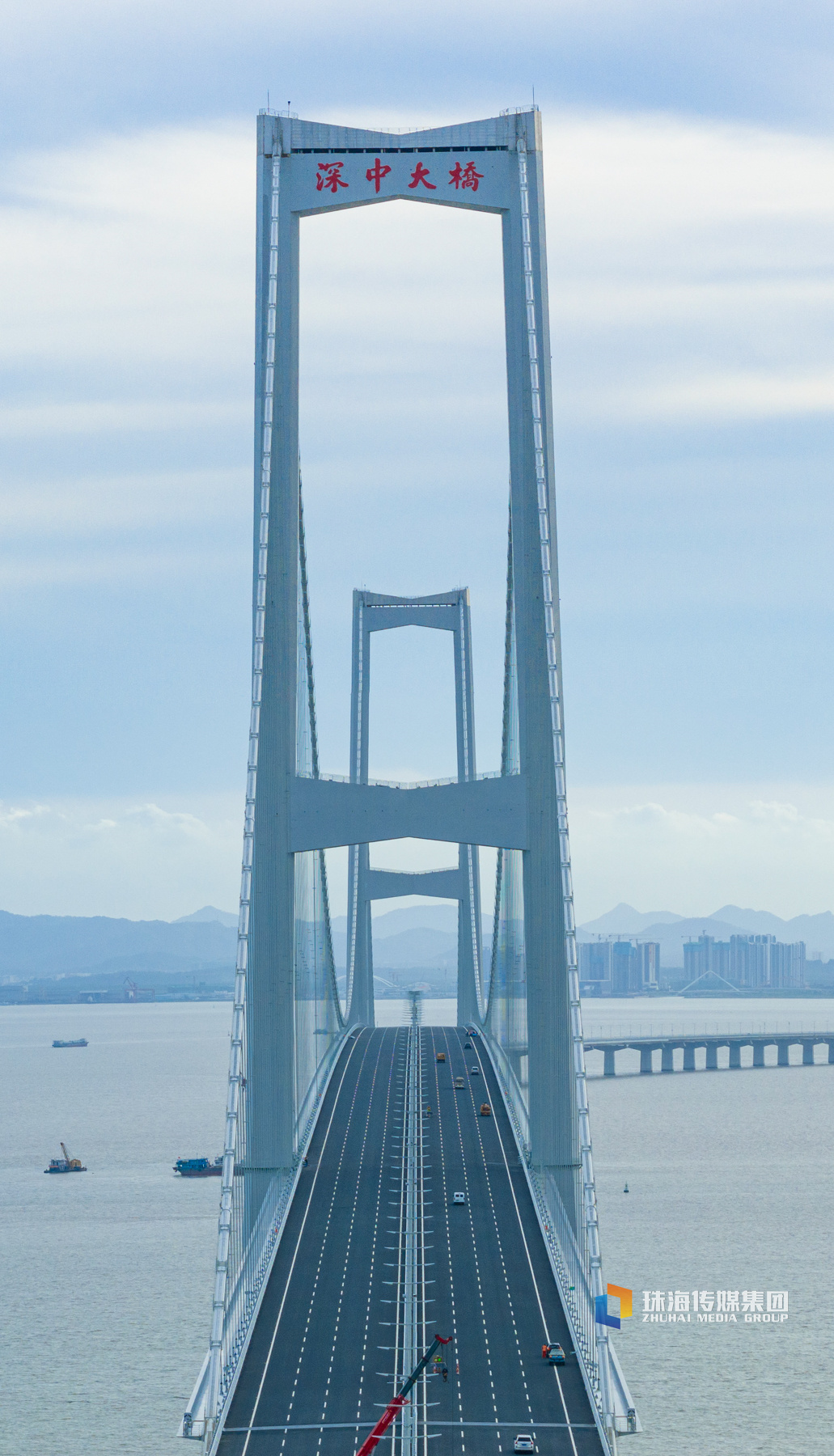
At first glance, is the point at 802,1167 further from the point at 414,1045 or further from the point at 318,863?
the point at 318,863

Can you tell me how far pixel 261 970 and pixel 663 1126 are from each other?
57.4 metres

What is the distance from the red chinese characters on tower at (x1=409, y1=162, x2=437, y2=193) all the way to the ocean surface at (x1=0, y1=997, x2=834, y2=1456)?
24533 millimetres

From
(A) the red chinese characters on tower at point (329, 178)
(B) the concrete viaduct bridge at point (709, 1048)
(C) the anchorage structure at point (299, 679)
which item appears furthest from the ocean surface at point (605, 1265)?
(A) the red chinese characters on tower at point (329, 178)

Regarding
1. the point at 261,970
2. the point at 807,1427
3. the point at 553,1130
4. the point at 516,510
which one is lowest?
the point at 807,1427

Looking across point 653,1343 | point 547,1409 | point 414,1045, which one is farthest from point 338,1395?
point 414,1045

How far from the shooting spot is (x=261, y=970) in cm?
3447

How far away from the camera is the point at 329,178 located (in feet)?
117

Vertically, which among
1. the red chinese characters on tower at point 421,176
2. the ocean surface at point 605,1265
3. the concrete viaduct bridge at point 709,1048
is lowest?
the ocean surface at point 605,1265

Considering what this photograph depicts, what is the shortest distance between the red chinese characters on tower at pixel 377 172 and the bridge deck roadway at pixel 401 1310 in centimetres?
2060

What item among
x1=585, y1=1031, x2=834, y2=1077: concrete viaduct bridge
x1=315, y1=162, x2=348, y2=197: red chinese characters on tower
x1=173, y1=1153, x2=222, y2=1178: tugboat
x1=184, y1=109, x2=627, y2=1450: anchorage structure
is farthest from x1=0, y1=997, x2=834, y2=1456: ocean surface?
x1=315, y1=162, x2=348, y2=197: red chinese characters on tower

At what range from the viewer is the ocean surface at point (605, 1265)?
115 feet

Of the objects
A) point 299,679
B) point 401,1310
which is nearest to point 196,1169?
point 299,679

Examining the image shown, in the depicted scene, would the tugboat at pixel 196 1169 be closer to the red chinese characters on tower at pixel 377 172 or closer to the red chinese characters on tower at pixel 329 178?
the red chinese characters on tower at pixel 329 178

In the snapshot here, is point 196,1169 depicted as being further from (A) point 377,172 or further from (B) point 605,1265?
(A) point 377,172
